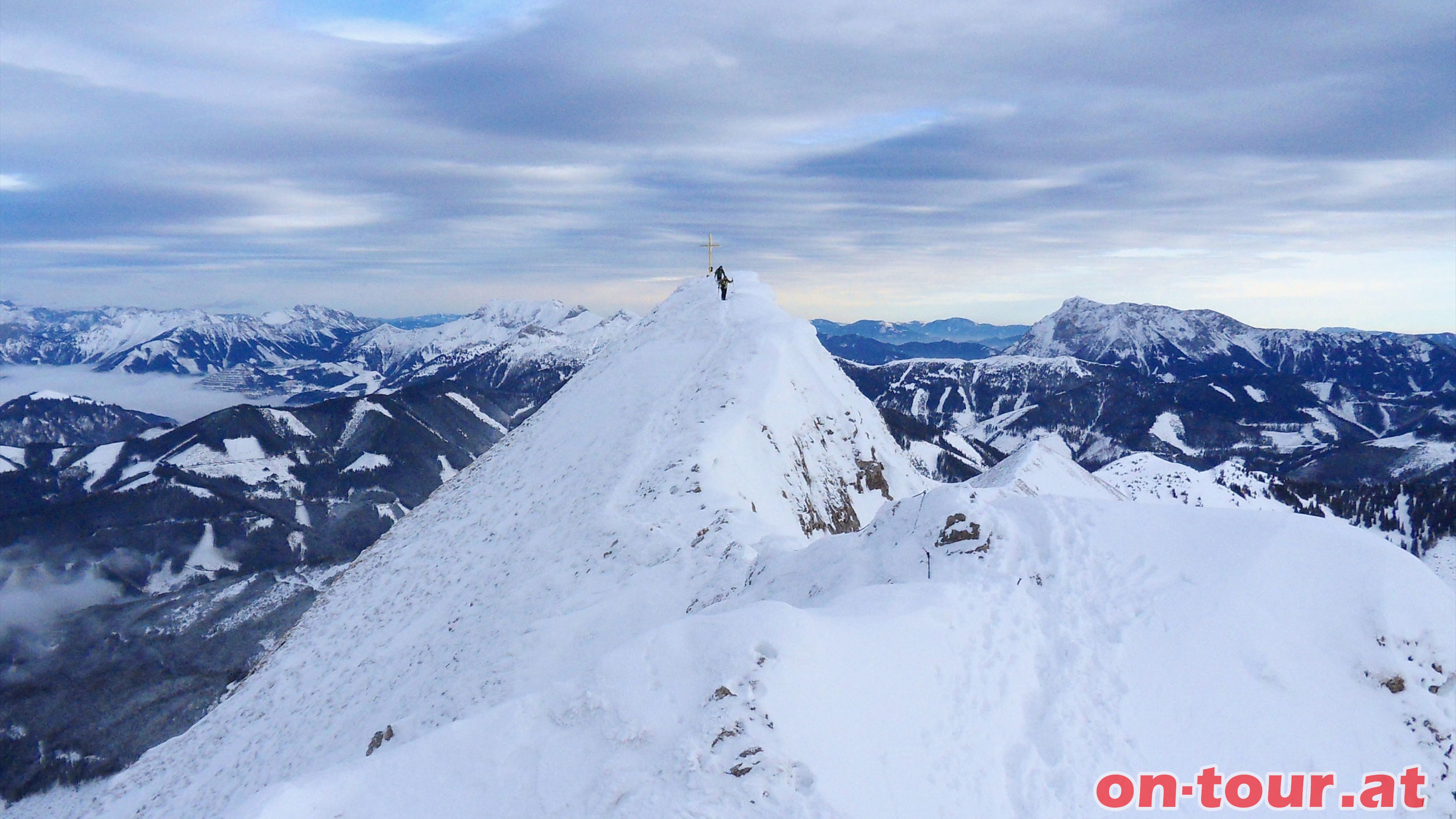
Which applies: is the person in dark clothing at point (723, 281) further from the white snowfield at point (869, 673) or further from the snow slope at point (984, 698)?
the snow slope at point (984, 698)

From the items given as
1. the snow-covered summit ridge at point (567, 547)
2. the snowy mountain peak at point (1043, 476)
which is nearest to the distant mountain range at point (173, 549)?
the snow-covered summit ridge at point (567, 547)

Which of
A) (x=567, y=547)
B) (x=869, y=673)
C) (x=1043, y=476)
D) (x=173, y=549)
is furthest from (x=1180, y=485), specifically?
(x=173, y=549)

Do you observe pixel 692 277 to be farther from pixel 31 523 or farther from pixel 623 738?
pixel 31 523

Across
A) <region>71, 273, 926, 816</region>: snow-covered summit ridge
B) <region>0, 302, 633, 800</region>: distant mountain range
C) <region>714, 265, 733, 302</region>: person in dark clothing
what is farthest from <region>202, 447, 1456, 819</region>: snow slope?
<region>0, 302, 633, 800</region>: distant mountain range

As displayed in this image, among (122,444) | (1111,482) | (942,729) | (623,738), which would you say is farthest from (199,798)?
(122,444)

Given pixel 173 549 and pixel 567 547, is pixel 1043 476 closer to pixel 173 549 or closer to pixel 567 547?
pixel 567 547

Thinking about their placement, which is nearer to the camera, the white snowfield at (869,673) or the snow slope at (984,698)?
the snow slope at (984,698)
